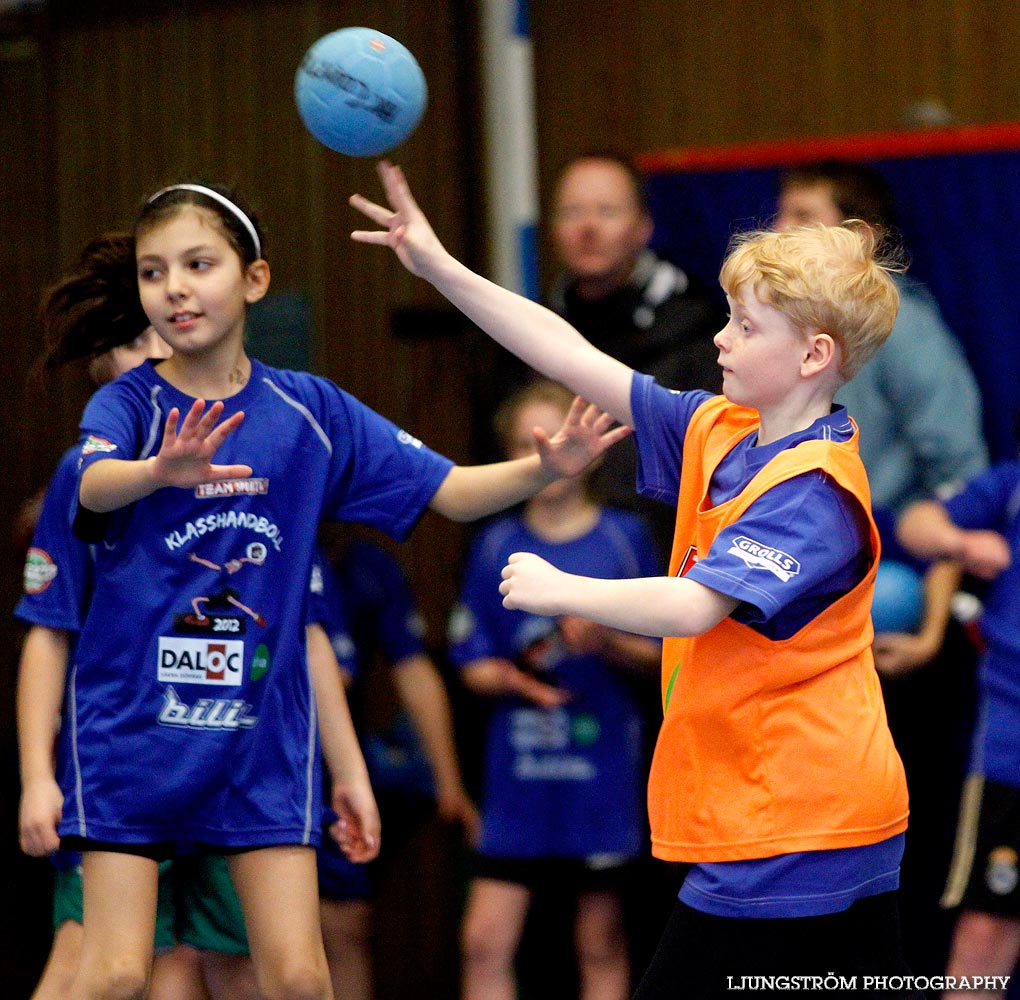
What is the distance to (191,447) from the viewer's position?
272 centimetres

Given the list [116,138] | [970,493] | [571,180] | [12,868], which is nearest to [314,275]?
[116,138]

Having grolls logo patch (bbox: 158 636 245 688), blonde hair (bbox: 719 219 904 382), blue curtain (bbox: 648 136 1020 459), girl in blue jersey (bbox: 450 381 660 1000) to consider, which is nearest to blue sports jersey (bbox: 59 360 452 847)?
grolls logo patch (bbox: 158 636 245 688)

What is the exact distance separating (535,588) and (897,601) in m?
2.10

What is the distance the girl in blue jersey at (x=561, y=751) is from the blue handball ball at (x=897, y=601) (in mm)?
598

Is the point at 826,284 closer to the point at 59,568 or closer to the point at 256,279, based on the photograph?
the point at 256,279

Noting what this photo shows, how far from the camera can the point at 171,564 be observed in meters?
2.99

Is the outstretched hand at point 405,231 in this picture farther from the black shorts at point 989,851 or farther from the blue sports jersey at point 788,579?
the black shorts at point 989,851

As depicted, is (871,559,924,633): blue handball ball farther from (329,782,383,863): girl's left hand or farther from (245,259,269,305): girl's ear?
(245,259,269,305): girl's ear

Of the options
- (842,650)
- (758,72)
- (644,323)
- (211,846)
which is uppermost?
(758,72)

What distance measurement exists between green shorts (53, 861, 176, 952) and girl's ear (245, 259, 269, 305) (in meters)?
1.24

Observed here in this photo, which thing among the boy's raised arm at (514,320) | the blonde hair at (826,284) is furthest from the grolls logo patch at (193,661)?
the blonde hair at (826,284)

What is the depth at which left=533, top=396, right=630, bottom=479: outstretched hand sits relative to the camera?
10.1 ft

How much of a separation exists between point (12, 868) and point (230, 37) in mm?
2970

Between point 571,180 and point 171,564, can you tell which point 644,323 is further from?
point 171,564
